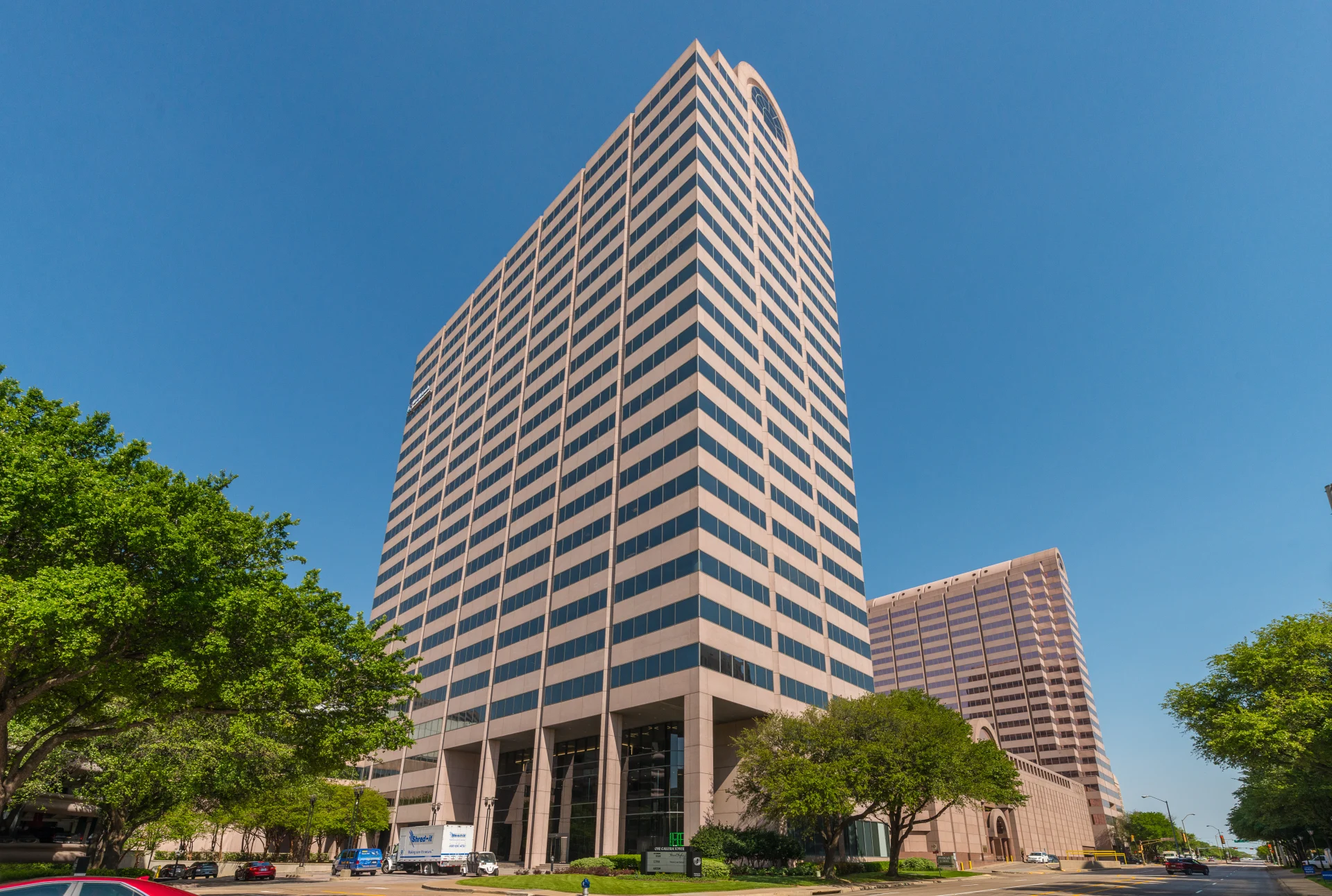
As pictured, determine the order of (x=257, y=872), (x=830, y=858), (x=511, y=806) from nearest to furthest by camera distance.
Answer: (x=830, y=858) < (x=257, y=872) < (x=511, y=806)

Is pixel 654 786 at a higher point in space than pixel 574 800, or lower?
higher

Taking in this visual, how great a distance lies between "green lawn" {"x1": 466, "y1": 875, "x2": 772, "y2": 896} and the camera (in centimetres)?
3133

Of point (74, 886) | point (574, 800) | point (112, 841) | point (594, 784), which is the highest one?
point (594, 784)

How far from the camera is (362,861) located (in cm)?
5822

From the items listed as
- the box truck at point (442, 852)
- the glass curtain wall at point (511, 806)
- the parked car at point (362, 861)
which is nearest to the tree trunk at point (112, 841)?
the parked car at point (362, 861)

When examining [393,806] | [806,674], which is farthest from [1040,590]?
[393,806]

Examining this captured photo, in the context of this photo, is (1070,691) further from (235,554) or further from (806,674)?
(235,554)

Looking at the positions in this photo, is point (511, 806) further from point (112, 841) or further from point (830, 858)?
point (830, 858)

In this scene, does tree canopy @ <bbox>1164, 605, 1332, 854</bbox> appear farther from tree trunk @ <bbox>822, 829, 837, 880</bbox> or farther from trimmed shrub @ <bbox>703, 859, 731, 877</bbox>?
trimmed shrub @ <bbox>703, 859, 731, 877</bbox>

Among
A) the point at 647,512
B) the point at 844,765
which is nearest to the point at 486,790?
the point at 647,512

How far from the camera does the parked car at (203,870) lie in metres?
49.5

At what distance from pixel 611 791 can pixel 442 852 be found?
1571 centimetres

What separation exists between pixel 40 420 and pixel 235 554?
26.4 ft

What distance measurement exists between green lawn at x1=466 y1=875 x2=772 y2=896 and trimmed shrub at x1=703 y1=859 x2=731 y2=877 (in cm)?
58
